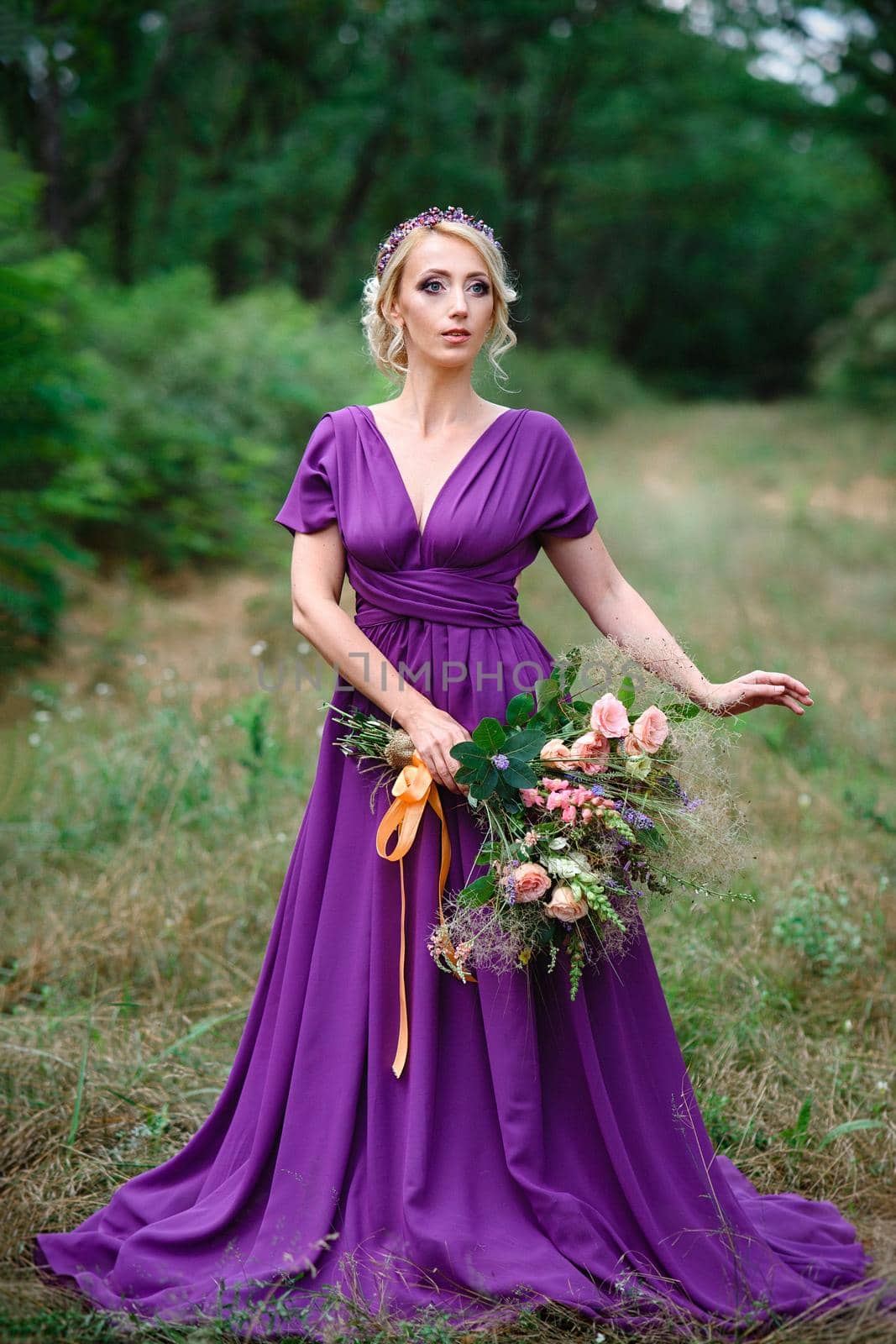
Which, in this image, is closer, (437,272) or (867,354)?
(437,272)

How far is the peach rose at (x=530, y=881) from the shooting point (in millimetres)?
2338

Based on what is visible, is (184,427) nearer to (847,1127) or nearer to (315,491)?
(315,491)

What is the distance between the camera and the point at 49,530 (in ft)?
22.3

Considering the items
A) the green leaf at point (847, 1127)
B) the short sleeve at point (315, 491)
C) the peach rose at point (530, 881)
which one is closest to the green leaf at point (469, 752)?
the peach rose at point (530, 881)

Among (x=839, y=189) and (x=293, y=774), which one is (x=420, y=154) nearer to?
(x=839, y=189)

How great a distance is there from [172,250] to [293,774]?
51.5ft

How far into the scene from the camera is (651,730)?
2.39 m

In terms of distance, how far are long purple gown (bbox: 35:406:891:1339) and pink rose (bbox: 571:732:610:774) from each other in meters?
0.27

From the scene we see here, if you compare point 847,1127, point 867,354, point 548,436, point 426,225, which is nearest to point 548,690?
point 548,436

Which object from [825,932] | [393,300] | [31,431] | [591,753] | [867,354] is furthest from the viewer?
[867,354]

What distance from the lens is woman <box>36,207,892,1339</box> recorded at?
8.29ft

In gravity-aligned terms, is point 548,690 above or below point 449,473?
below

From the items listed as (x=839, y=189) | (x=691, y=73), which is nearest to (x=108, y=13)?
(x=691, y=73)

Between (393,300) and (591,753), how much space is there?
1146 mm
